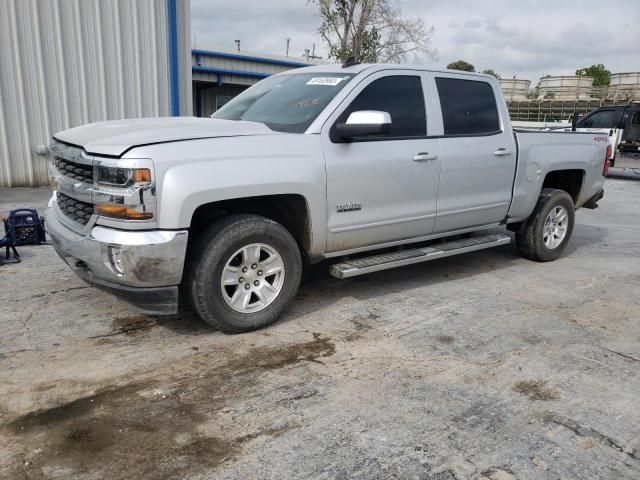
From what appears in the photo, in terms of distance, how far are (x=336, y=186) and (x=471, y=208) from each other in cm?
172

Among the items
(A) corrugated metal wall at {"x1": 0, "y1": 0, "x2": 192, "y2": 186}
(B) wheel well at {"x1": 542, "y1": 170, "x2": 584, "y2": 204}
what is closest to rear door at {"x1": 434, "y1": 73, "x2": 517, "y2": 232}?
(B) wheel well at {"x1": 542, "y1": 170, "x2": 584, "y2": 204}

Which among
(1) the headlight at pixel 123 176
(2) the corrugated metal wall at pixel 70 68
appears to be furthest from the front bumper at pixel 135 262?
(2) the corrugated metal wall at pixel 70 68

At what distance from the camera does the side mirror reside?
12.8 feet

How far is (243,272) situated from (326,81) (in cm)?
181

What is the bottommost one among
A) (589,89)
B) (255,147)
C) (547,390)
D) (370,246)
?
(547,390)

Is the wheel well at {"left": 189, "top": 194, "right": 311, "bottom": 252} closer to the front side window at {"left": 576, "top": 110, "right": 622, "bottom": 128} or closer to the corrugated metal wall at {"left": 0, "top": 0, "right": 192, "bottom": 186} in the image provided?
the corrugated metal wall at {"left": 0, "top": 0, "right": 192, "bottom": 186}

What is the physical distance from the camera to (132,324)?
4008 mm

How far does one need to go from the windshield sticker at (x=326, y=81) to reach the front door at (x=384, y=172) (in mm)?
215

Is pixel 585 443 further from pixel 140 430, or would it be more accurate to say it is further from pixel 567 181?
pixel 567 181


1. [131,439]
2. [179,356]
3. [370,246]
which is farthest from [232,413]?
[370,246]

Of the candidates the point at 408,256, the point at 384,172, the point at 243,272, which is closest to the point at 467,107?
the point at 384,172

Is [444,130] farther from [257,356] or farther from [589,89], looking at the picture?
[589,89]

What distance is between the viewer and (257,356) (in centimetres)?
357

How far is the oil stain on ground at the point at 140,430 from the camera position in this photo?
96.6 inches
